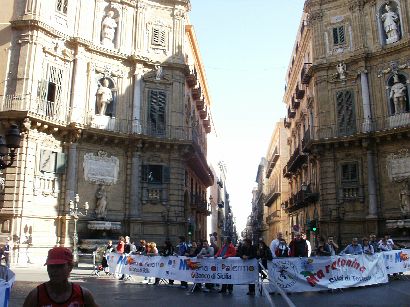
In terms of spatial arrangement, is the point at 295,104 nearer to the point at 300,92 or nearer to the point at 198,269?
the point at 300,92

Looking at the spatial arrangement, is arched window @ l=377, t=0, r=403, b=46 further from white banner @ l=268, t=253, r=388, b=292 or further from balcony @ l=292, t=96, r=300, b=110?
white banner @ l=268, t=253, r=388, b=292

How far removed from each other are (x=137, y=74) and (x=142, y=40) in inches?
99.4

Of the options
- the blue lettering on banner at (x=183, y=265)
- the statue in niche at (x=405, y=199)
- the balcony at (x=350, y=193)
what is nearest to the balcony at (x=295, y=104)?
the balcony at (x=350, y=193)

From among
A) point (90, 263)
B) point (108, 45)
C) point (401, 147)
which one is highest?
point (108, 45)

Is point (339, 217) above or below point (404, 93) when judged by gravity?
below

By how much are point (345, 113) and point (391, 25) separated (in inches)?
240

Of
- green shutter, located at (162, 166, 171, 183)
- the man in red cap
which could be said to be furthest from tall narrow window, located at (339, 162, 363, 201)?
the man in red cap

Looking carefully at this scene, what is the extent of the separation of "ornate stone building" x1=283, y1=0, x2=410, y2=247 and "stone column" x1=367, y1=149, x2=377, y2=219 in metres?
0.06

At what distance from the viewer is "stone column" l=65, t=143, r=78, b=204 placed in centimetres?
2545

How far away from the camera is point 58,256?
10.2 feet

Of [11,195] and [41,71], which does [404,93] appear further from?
[11,195]

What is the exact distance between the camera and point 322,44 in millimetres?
31125

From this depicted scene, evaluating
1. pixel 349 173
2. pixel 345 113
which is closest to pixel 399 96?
pixel 345 113

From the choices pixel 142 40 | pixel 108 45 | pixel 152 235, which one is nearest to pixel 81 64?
pixel 108 45
